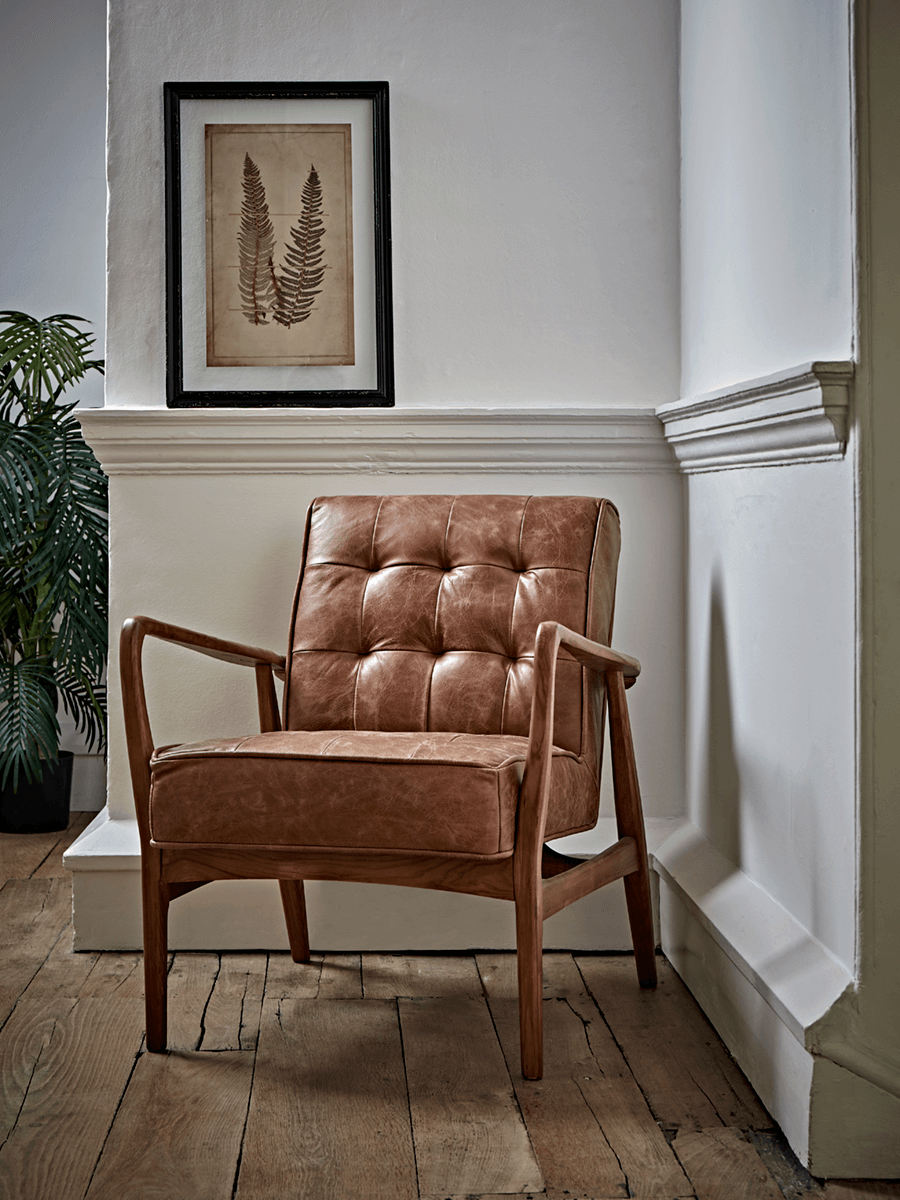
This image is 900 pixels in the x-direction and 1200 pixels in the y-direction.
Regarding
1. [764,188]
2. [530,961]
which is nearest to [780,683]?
[530,961]

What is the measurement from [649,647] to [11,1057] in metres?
1.40

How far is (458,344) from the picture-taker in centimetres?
236

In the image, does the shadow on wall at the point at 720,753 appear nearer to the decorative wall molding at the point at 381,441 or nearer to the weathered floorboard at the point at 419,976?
the decorative wall molding at the point at 381,441

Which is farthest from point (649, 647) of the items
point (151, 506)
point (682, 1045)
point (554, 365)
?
point (151, 506)

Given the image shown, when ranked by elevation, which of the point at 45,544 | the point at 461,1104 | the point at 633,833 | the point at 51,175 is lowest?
the point at 461,1104

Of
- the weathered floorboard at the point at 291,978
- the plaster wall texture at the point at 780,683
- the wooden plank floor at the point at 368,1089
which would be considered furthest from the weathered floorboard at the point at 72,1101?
the plaster wall texture at the point at 780,683

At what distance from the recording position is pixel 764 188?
1.77m

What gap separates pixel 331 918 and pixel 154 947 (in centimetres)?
53

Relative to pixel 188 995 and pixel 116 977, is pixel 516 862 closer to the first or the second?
pixel 188 995

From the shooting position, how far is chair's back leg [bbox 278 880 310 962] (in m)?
2.08

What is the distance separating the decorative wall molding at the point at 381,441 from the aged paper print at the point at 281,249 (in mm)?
152

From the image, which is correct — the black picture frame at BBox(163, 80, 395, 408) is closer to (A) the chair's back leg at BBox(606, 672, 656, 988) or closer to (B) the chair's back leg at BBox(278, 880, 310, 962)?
(A) the chair's back leg at BBox(606, 672, 656, 988)

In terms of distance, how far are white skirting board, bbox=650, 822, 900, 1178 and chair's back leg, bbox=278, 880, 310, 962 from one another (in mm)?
709

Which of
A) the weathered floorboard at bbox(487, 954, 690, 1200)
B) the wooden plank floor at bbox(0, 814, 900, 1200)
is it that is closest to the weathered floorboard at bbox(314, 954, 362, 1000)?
the wooden plank floor at bbox(0, 814, 900, 1200)
